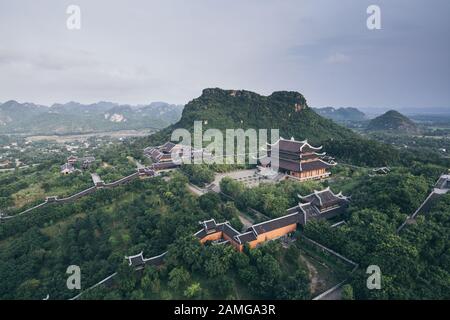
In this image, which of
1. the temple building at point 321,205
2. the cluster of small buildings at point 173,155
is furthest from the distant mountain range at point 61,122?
the temple building at point 321,205

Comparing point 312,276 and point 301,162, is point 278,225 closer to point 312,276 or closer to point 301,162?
point 312,276

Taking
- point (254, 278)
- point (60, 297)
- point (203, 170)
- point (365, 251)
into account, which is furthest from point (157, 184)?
point (365, 251)

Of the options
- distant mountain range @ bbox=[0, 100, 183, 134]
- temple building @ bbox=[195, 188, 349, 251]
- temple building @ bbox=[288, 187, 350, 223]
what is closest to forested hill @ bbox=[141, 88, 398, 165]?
temple building @ bbox=[288, 187, 350, 223]

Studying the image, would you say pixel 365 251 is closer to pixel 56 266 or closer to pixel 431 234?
pixel 431 234

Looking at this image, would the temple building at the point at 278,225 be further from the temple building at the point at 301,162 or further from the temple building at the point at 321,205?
the temple building at the point at 301,162

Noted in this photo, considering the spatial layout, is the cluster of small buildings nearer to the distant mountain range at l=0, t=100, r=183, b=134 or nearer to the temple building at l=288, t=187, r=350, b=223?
the temple building at l=288, t=187, r=350, b=223
